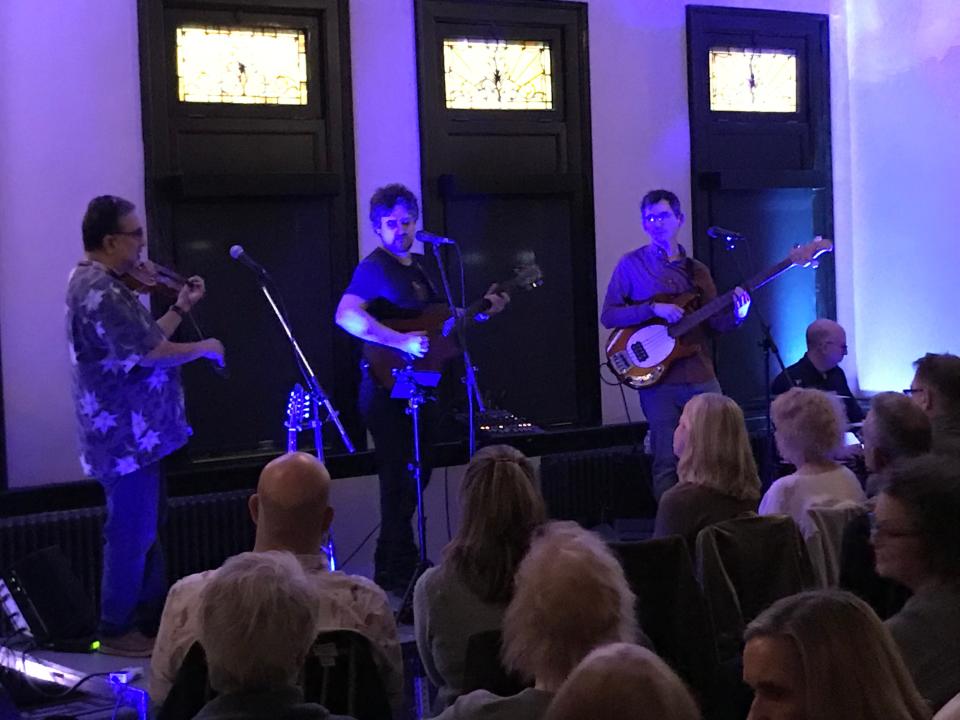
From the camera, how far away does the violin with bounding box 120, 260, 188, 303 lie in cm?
482

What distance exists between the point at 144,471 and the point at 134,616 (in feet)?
1.92

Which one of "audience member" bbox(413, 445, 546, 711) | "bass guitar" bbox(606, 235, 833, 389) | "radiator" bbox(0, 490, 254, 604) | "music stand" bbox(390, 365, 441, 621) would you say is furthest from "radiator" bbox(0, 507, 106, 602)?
"audience member" bbox(413, 445, 546, 711)

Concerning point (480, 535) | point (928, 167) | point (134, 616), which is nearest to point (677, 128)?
point (928, 167)

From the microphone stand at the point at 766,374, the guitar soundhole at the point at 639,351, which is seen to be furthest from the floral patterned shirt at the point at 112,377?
the microphone stand at the point at 766,374

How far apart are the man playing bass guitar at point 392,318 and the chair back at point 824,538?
1.99m

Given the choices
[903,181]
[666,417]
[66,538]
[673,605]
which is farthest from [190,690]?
[903,181]

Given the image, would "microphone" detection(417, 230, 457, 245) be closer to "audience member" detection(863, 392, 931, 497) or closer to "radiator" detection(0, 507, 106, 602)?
"radiator" detection(0, 507, 106, 602)

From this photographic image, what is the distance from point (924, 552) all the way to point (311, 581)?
1.21m

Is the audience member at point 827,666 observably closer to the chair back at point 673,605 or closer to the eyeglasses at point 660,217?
the chair back at point 673,605

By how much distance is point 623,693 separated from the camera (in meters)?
1.41

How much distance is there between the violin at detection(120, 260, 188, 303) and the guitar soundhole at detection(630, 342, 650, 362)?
2262 mm

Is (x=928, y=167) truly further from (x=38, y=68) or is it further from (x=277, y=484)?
(x=277, y=484)

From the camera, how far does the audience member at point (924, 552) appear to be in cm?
229

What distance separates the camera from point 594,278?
282 inches
